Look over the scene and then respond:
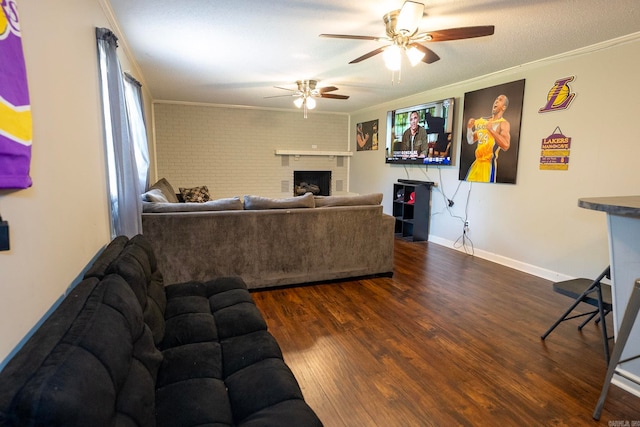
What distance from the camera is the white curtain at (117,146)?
2.17 metres

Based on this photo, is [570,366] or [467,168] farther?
[467,168]

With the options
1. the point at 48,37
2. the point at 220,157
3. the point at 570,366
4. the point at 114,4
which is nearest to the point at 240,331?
the point at 48,37

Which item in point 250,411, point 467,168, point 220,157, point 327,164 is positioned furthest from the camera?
point 327,164

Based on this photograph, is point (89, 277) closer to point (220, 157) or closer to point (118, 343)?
point (118, 343)

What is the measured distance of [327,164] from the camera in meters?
7.68

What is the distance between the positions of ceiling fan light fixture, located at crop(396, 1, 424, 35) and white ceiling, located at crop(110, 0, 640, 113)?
0.59ft

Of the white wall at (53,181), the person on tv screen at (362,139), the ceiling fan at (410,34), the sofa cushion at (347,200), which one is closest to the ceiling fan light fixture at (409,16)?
the ceiling fan at (410,34)

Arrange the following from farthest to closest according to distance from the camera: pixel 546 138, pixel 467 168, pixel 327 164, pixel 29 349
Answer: pixel 327 164, pixel 467 168, pixel 546 138, pixel 29 349

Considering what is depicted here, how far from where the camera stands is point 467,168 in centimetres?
451

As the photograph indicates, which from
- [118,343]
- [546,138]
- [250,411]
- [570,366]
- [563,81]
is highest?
[563,81]

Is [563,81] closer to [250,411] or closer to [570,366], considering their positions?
[570,366]

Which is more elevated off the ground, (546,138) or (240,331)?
(546,138)

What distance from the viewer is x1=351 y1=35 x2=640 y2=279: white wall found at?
2.96 meters

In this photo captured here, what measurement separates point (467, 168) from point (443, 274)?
5.49 ft
